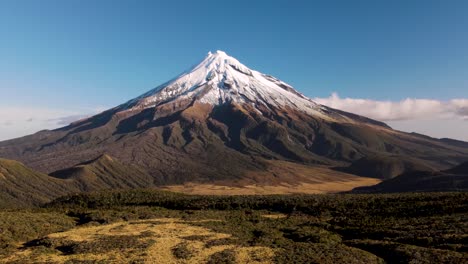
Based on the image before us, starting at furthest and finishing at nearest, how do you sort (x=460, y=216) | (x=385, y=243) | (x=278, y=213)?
(x=278, y=213) < (x=460, y=216) < (x=385, y=243)

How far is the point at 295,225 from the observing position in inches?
2766

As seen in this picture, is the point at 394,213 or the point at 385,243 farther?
the point at 394,213

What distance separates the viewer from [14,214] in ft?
228

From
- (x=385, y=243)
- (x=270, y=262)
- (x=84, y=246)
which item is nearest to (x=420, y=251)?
(x=385, y=243)

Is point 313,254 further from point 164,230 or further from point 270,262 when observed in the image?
point 164,230

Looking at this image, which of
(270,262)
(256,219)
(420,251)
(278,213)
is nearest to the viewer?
(270,262)

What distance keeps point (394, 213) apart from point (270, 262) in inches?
1609

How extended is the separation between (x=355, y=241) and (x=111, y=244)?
35.2 m

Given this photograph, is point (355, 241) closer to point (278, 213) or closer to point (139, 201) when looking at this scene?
point (278, 213)

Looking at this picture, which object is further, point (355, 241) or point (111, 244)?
point (355, 241)

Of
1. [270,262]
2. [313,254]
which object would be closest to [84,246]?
[270,262]

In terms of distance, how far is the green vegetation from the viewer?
163ft

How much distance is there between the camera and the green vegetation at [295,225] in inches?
1960

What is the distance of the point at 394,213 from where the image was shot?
250 ft
